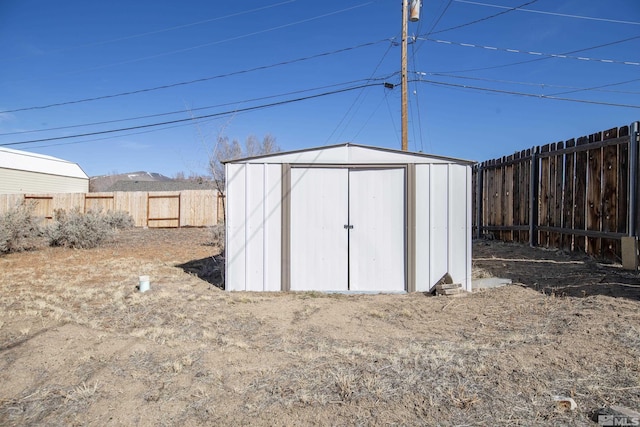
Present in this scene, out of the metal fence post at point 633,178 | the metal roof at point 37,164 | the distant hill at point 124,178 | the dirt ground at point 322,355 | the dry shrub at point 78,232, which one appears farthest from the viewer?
the distant hill at point 124,178

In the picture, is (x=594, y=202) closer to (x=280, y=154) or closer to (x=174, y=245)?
(x=280, y=154)

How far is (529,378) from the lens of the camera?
9.85ft

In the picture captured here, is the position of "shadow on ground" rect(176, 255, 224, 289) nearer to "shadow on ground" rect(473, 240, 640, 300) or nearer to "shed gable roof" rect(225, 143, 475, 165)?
"shed gable roof" rect(225, 143, 475, 165)

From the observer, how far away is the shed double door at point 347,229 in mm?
6465

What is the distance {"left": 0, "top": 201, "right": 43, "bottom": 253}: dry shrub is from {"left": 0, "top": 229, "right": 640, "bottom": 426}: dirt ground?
5812mm

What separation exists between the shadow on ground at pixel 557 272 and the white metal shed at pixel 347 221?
4.06ft

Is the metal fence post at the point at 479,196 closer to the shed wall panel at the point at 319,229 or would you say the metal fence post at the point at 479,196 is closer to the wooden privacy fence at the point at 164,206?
the shed wall panel at the point at 319,229

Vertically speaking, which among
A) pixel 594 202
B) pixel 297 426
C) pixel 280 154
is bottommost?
pixel 297 426

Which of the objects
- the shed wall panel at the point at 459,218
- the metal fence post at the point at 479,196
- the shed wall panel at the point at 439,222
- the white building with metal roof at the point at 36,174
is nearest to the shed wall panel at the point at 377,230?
the shed wall panel at the point at 439,222

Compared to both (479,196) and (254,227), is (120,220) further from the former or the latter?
(479,196)

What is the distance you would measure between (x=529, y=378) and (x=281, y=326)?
265cm

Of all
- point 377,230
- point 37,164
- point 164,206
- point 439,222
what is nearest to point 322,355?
point 377,230

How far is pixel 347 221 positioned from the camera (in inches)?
257

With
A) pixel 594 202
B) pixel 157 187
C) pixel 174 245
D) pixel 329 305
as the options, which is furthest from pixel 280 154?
pixel 157 187
